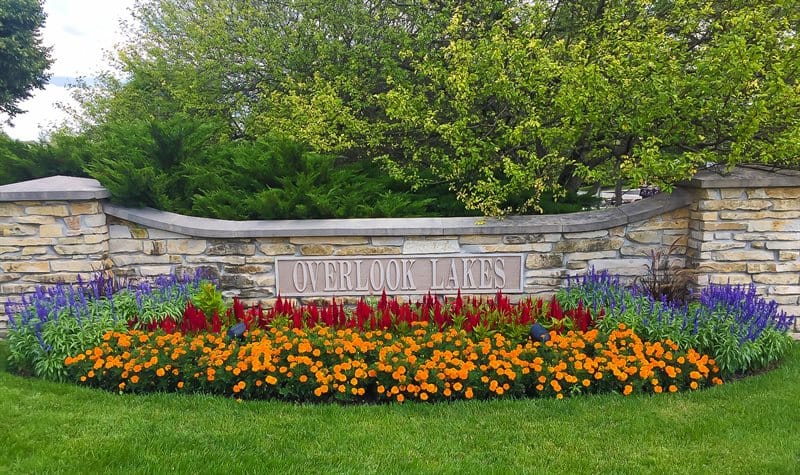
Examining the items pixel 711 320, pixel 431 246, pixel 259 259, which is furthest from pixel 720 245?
pixel 259 259

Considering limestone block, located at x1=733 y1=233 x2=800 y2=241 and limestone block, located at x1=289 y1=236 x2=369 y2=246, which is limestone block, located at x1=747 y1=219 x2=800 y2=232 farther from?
limestone block, located at x1=289 y1=236 x2=369 y2=246

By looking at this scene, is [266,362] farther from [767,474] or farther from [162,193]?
[767,474]

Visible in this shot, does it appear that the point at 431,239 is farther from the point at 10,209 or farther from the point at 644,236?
the point at 10,209

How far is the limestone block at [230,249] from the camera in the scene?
479cm

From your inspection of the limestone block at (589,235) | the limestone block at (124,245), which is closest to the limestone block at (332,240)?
the limestone block at (124,245)

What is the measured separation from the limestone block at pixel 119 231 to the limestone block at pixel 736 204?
4713mm

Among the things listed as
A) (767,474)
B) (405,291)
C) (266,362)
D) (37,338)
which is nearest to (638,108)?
(405,291)

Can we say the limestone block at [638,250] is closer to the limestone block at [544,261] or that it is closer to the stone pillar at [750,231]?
the stone pillar at [750,231]

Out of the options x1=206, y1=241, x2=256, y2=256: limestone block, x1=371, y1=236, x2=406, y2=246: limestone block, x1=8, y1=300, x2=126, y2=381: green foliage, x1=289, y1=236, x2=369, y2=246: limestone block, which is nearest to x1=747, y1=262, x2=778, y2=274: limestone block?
x1=371, y1=236, x2=406, y2=246: limestone block

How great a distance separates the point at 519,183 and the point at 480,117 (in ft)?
3.32

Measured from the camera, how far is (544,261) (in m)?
4.89

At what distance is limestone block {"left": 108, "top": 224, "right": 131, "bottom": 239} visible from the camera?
16.0 ft

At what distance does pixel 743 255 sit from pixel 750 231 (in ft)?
0.66

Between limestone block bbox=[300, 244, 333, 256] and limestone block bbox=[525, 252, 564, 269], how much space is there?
165cm
